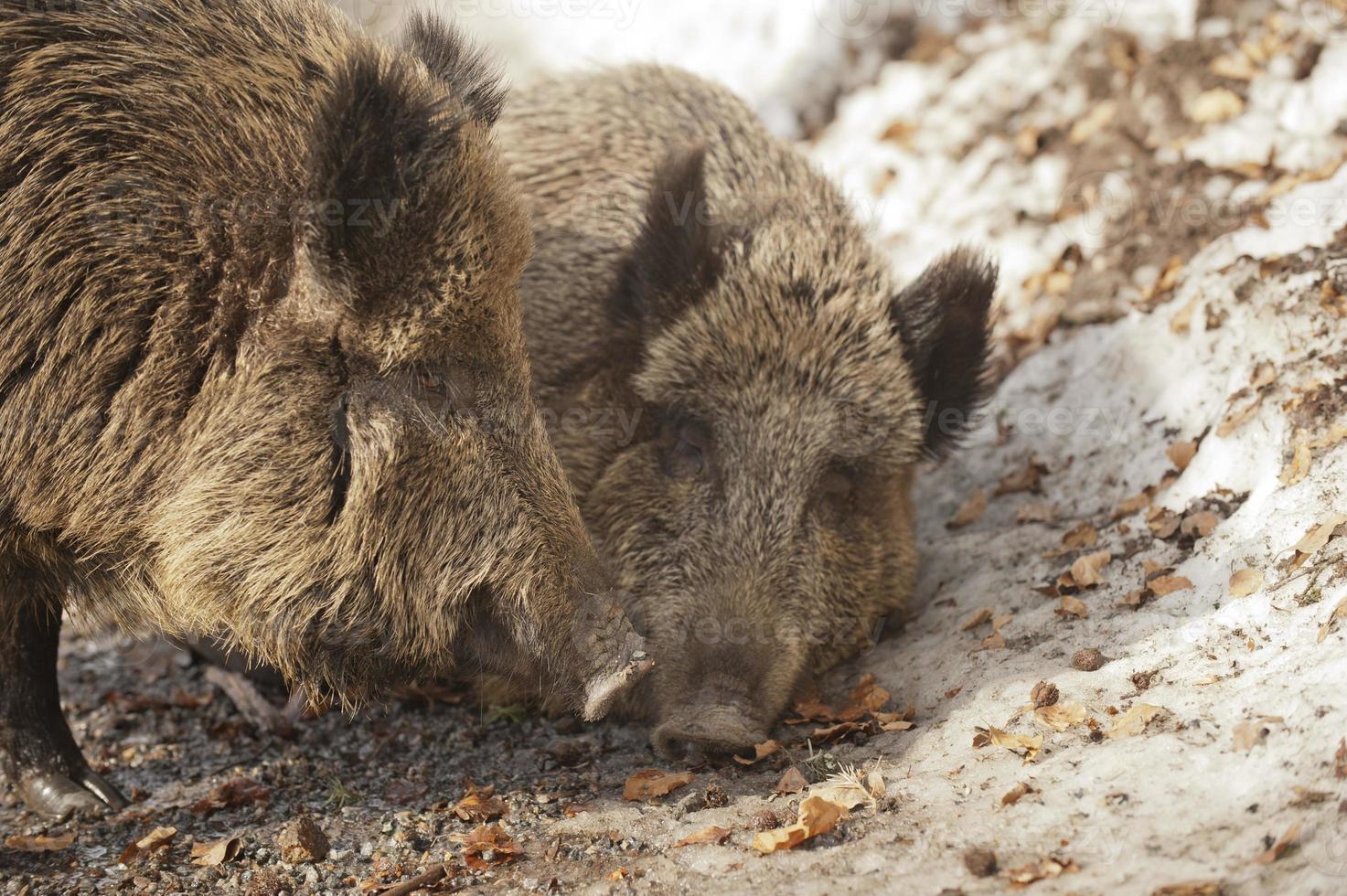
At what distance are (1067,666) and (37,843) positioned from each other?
3.69 m

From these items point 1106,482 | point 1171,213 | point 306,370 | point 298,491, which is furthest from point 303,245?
point 1171,213

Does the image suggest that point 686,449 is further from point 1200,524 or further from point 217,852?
point 217,852

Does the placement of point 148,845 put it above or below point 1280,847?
below

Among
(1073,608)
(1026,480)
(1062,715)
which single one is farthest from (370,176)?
(1026,480)

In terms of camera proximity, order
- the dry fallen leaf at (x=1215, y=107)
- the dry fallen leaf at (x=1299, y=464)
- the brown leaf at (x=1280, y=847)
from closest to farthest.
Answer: the brown leaf at (x=1280, y=847) → the dry fallen leaf at (x=1299, y=464) → the dry fallen leaf at (x=1215, y=107)

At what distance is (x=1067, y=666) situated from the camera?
15.3ft

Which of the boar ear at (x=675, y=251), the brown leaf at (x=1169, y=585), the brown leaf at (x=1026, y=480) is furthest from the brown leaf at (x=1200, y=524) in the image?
the boar ear at (x=675, y=251)

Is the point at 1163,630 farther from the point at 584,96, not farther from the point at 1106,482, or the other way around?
the point at 584,96

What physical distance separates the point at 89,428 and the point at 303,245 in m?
0.86

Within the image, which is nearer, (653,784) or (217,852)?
(217,852)

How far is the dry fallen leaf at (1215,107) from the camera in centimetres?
760

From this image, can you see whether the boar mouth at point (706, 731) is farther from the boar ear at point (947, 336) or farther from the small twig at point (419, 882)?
the boar ear at point (947, 336)

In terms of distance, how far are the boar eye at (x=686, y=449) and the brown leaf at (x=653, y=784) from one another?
1.42m

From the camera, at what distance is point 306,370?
12.8ft
